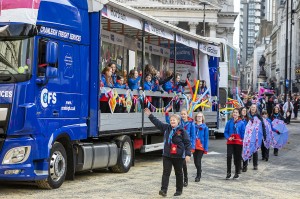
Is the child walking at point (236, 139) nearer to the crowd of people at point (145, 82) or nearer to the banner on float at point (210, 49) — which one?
the crowd of people at point (145, 82)

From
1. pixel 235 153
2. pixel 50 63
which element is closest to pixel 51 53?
pixel 50 63

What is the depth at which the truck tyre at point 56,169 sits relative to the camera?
11.0m

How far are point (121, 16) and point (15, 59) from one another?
3.59m

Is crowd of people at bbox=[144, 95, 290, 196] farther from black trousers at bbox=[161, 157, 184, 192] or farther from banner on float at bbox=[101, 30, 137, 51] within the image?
banner on float at bbox=[101, 30, 137, 51]

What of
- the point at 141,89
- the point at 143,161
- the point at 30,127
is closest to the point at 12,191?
the point at 30,127

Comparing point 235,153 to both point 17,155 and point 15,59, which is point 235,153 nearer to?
point 17,155

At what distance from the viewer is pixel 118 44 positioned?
16.2 meters

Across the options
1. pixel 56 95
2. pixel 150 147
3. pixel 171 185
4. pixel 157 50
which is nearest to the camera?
pixel 56 95

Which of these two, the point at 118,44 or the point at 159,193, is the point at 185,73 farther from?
the point at 159,193

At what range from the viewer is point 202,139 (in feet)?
A: 42.2

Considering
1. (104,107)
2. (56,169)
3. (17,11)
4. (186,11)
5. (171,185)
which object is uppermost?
(186,11)

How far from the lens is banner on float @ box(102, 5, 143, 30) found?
41.8 ft

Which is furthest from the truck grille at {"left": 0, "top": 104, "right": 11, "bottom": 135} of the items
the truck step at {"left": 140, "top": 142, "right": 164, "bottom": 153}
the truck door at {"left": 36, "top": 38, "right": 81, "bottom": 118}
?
the truck step at {"left": 140, "top": 142, "right": 164, "bottom": 153}

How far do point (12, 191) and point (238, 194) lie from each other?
12.7 feet
